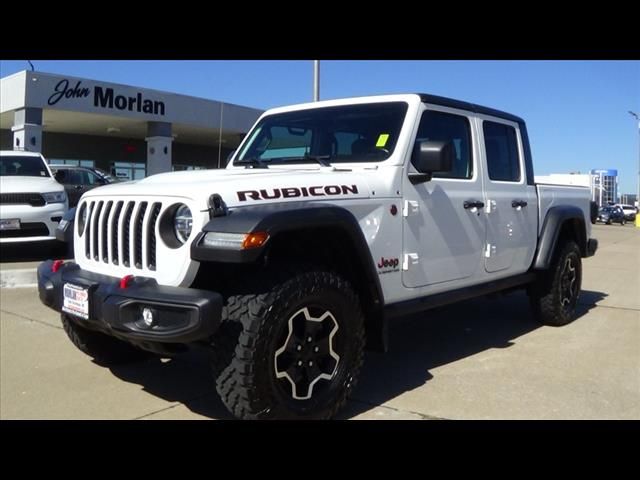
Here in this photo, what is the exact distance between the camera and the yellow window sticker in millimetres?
3829

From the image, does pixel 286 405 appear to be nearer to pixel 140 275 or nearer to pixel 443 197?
pixel 140 275

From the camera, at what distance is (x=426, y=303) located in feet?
12.8

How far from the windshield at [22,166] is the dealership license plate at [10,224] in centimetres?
166

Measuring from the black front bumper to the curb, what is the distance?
4.72 m

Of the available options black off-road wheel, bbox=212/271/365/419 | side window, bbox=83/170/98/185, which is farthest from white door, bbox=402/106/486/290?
side window, bbox=83/170/98/185

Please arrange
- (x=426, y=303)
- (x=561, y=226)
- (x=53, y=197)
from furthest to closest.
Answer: (x=53, y=197) → (x=561, y=226) → (x=426, y=303)

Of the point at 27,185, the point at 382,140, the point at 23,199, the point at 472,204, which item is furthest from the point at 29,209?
the point at 472,204

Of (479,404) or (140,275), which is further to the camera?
(479,404)

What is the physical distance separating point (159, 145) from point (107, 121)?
247 cm

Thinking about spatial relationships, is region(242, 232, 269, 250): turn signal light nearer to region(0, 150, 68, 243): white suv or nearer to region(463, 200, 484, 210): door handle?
region(463, 200, 484, 210): door handle

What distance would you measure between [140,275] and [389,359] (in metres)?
2.23
